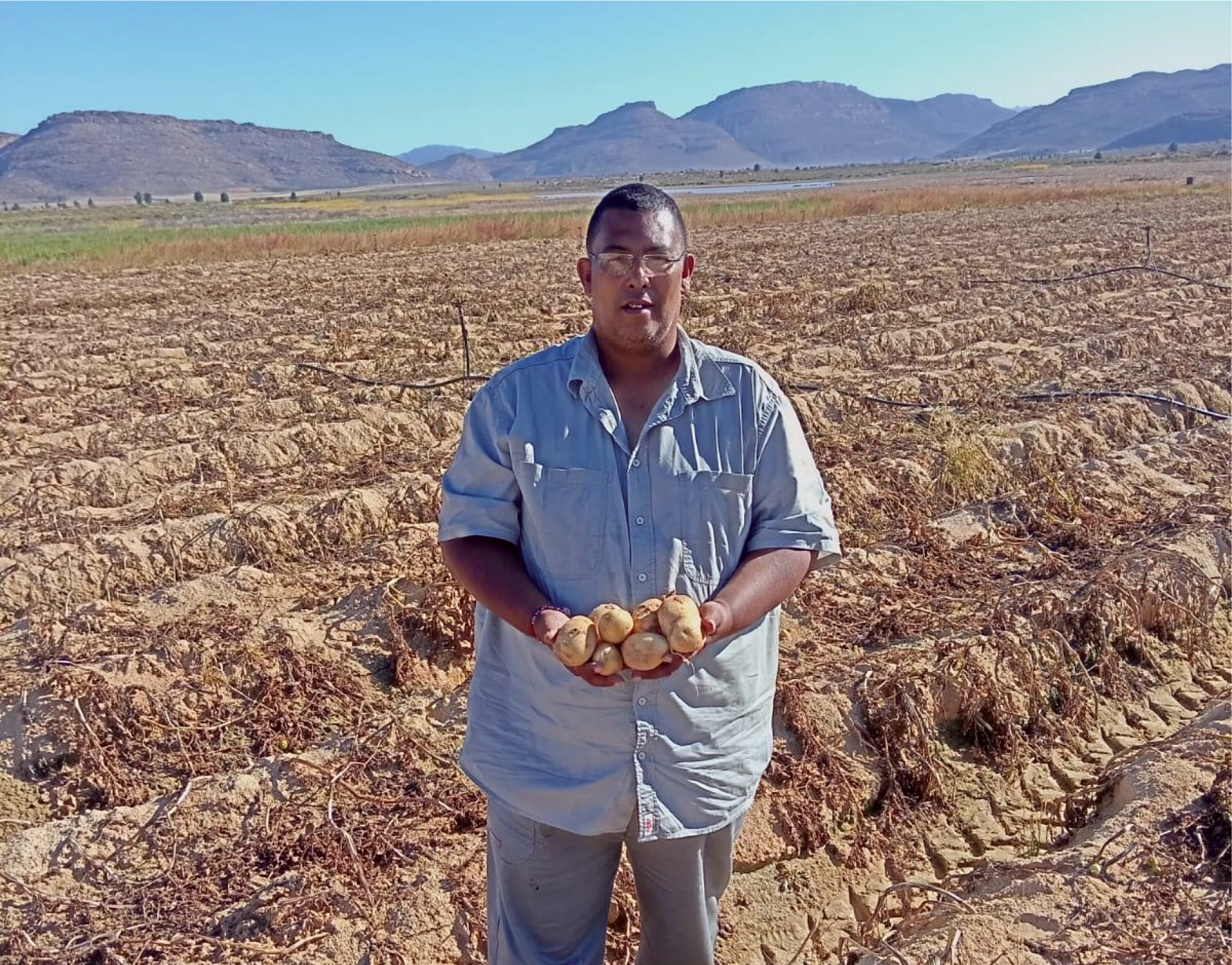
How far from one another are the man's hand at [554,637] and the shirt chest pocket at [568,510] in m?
0.14

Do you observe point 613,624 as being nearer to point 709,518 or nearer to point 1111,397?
point 709,518

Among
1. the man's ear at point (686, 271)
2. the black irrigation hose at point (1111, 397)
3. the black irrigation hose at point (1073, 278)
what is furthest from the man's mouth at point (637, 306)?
the black irrigation hose at point (1073, 278)

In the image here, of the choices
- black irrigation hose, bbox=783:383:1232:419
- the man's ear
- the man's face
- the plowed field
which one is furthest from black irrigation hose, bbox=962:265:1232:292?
the man's face

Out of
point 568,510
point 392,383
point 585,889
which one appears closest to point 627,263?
point 568,510

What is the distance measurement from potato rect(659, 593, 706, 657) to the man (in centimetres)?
7

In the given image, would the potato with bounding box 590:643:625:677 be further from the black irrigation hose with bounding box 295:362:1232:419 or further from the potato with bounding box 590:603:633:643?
the black irrigation hose with bounding box 295:362:1232:419

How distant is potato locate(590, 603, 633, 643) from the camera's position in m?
1.89

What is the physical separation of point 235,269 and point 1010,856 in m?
21.0

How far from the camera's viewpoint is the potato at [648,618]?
192 centimetres

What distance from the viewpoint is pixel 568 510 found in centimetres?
203

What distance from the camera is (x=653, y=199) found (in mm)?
2037

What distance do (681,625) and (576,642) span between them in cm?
20

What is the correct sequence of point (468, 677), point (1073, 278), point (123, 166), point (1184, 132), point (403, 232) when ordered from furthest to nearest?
point (1184, 132) < point (123, 166) < point (403, 232) < point (1073, 278) < point (468, 677)

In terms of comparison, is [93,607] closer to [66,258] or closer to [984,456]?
[984,456]
